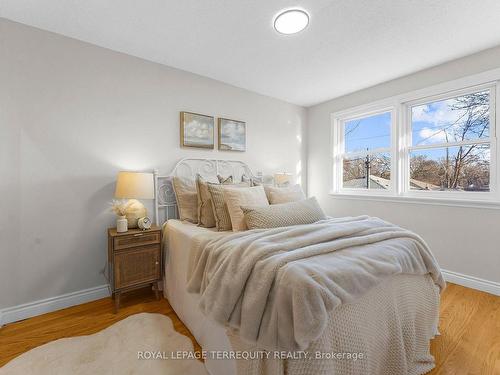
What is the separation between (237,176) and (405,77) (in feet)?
8.06

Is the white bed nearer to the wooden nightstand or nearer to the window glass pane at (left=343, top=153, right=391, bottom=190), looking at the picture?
the wooden nightstand

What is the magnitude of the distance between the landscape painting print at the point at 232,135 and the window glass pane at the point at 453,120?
2.21 m

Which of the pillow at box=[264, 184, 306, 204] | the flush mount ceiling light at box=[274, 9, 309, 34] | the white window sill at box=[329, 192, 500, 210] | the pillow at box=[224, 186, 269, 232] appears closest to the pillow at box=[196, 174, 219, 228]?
the pillow at box=[224, 186, 269, 232]

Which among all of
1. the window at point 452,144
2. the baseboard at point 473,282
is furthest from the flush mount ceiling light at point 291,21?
the baseboard at point 473,282

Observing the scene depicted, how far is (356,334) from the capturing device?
3.60 feet

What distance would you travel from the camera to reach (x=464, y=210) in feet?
8.41

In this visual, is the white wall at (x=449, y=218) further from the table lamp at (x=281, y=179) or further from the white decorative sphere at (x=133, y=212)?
the white decorative sphere at (x=133, y=212)

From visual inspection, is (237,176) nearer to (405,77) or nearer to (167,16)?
(167,16)

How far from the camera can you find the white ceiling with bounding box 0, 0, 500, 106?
1796 mm

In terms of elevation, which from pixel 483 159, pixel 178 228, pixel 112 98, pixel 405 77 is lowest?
pixel 178 228

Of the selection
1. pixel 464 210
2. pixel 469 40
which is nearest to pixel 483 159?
pixel 464 210

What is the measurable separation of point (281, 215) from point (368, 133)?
7.95 ft

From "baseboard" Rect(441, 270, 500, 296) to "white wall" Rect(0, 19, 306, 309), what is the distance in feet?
11.1

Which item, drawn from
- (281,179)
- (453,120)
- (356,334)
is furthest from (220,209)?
(453,120)
